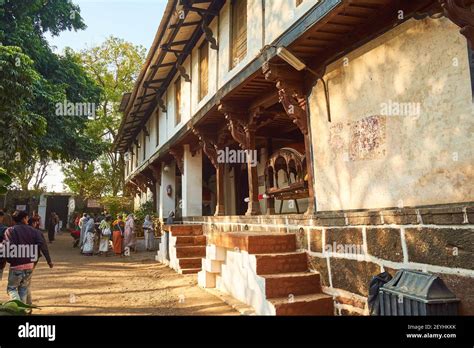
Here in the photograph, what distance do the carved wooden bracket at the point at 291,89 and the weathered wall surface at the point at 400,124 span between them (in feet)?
1.15

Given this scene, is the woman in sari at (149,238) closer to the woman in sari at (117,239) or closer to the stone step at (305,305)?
the woman in sari at (117,239)

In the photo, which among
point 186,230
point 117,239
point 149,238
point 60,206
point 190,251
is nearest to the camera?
point 190,251

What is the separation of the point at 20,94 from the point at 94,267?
5.63m

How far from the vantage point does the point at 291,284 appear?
4.84 m

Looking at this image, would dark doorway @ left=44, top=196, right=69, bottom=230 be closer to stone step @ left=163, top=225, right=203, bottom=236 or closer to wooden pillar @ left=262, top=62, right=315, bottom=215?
stone step @ left=163, top=225, right=203, bottom=236

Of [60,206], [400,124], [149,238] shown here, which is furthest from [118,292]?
[60,206]

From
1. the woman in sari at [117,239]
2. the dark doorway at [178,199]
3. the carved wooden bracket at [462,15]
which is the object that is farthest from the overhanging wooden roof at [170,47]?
the carved wooden bracket at [462,15]

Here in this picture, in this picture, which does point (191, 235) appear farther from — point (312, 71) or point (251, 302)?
point (312, 71)

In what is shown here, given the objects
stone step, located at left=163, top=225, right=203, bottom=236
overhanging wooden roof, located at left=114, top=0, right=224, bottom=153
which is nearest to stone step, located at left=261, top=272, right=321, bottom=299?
stone step, located at left=163, top=225, right=203, bottom=236

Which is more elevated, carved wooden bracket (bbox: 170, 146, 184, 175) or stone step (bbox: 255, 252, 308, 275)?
carved wooden bracket (bbox: 170, 146, 184, 175)

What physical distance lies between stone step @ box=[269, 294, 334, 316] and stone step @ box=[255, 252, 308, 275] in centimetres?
46

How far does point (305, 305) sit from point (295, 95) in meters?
3.11

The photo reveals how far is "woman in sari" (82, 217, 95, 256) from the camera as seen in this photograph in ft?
49.5

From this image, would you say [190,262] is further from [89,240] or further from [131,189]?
[131,189]
